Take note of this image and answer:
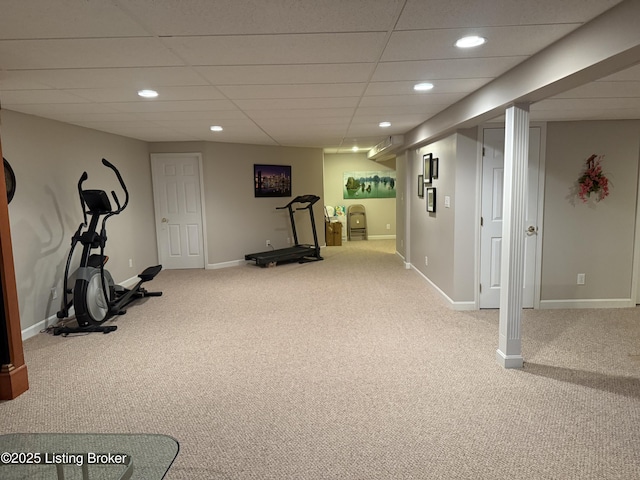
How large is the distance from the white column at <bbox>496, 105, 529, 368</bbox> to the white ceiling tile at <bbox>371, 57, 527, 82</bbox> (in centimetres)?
35

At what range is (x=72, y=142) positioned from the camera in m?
5.04

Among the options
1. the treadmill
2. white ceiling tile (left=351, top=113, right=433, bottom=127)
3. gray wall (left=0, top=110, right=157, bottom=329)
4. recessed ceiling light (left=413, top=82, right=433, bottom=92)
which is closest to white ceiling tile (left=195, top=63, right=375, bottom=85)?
recessed ceiling light (left=413, top=82, right=433, bottom=92)

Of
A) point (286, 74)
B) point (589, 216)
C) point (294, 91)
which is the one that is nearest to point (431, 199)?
point (589, 216)

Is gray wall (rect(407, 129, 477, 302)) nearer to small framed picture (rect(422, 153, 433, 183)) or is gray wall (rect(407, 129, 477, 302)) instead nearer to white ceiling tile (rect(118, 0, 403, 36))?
small framed picture (rect(422, 153, 433, 183))

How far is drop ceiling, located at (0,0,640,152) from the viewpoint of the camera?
1891 mm

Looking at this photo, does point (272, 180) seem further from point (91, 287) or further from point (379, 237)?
point (91, 287)

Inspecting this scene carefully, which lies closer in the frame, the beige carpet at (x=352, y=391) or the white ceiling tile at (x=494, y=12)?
the white ceiling tile at (x=494, y=12)

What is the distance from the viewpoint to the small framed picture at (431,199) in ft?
18.6

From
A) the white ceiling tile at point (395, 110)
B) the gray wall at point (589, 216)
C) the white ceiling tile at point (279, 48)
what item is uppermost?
the white ceiling tile at point (395, 110)

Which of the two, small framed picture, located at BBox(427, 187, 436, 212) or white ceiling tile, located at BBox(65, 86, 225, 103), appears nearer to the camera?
white ceiling tile, located at BBox(65, 86, 225, 103)

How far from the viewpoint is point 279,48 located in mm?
2379

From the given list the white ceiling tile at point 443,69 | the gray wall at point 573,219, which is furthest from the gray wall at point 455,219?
the white ceiling tile at point 443,69

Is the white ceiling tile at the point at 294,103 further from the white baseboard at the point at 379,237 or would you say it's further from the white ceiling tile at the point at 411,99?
the white baseboard at the point at 379,237

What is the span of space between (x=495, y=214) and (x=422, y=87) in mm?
1942
